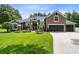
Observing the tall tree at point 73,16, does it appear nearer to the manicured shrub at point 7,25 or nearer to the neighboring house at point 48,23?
the neighboring house at point 48,23

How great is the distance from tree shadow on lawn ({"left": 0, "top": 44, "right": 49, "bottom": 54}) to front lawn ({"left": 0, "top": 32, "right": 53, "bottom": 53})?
12cm

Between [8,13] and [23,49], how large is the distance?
134cm

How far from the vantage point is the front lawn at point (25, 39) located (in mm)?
8719

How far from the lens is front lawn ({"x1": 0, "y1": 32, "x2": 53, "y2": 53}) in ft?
28.6

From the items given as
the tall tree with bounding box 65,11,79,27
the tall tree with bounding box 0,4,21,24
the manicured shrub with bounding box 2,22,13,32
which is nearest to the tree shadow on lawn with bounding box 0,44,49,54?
the manicured shrub with bounding box 2,22,13,32

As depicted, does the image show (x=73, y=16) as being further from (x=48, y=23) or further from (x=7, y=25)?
(x=7, y=25)

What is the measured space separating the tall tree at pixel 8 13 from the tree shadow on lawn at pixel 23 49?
3.18 ft

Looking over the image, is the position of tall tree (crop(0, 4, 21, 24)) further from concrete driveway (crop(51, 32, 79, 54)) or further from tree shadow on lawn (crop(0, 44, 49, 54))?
concrete driveway (crop(51, 32, 79, 54))

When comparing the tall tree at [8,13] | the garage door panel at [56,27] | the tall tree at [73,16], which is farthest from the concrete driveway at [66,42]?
the tall tree at [8,13]

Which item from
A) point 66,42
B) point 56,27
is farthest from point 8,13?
point 66,42

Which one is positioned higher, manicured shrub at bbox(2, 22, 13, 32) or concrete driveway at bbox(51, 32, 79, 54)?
manicured shrub at bbox(2, 22, 13, 32)

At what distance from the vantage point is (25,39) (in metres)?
8.80

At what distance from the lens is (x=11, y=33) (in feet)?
29.3
